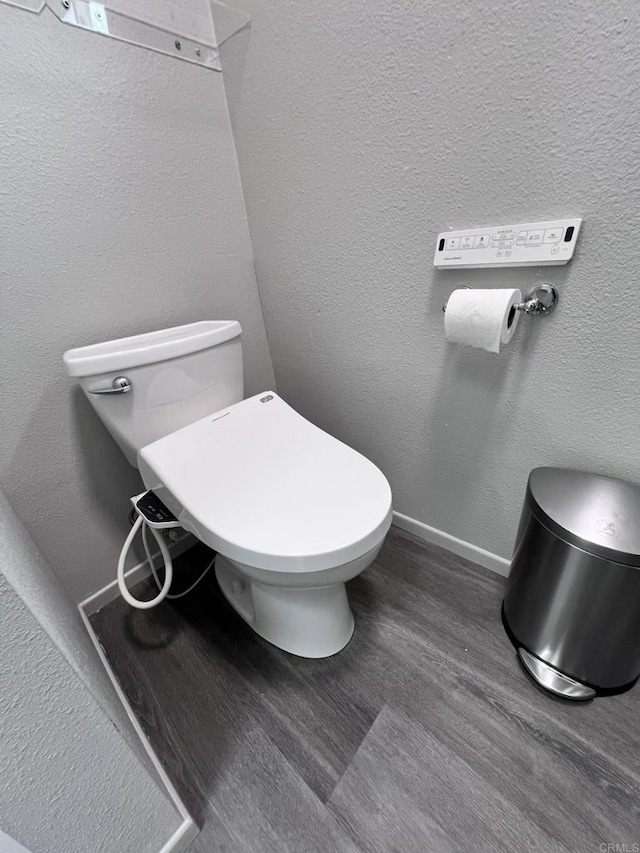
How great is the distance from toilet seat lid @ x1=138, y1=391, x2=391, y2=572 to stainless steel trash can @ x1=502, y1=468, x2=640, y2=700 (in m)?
0.32

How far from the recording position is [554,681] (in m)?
0.77

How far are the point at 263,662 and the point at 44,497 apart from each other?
652 mm

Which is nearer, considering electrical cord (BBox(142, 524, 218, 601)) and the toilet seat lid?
the toilet seat lid

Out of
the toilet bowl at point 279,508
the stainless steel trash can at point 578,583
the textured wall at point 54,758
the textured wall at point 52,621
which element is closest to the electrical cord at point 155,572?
the toilet bowl at point 279,508

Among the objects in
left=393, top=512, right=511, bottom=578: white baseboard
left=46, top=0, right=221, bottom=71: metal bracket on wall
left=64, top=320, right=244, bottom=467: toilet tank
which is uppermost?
left=46, top=0, right=221, bottom=71: metal bracket on wall

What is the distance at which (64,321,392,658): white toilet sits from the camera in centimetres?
64

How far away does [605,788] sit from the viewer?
2.13 ft

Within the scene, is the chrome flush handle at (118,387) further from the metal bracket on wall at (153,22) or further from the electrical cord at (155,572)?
the metal bracket on wall at (153,22)

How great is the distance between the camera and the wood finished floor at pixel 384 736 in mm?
625

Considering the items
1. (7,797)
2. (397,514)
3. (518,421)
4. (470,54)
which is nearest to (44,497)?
(7,797)

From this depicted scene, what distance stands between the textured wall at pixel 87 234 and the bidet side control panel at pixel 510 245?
635mm

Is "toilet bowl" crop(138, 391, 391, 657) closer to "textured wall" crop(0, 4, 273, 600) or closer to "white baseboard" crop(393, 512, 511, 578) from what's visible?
"textured wall" crop(0, 4, 273, 600)

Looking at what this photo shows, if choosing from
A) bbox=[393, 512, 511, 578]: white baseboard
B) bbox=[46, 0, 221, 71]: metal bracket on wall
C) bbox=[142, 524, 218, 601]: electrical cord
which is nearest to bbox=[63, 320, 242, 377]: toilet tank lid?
bbox=[142, 524, 218, 601]: electrical cord

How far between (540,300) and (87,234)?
95 centimetres
